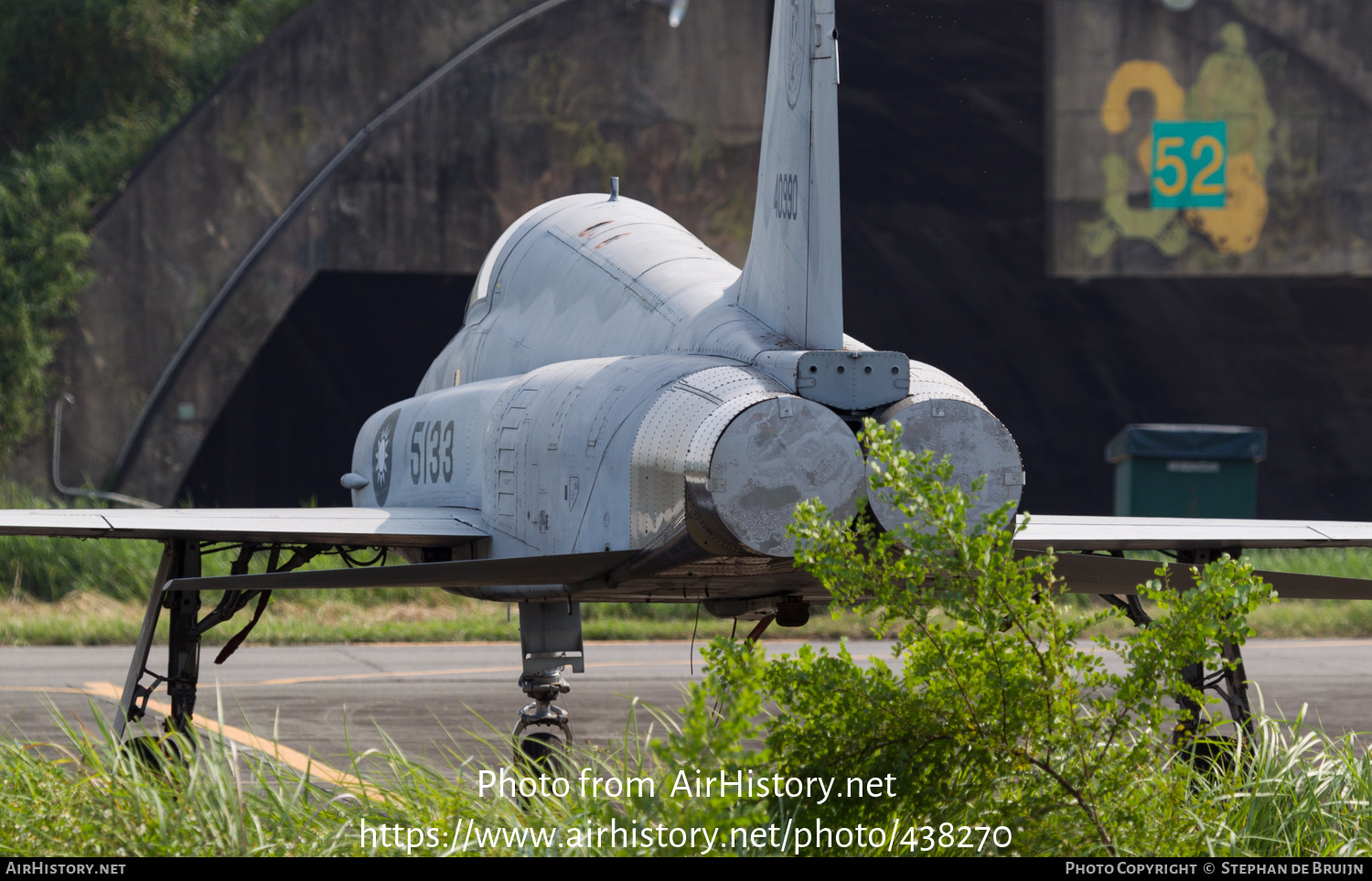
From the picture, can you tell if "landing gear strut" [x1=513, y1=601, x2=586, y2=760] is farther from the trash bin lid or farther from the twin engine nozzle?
the trash bin lid

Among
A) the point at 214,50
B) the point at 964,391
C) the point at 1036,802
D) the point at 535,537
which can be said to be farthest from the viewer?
the point at 214,50

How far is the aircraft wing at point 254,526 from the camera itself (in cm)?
802

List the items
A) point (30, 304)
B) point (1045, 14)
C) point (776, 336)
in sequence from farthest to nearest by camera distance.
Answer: point (1045, 14) < point (30, 304) < point (776, 336)

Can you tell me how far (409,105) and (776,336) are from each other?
15.7m

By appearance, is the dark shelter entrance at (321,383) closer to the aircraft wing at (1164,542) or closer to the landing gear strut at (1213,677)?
the landing gear strut at (1213,677)

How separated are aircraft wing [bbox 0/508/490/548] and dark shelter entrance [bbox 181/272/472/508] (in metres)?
13.3

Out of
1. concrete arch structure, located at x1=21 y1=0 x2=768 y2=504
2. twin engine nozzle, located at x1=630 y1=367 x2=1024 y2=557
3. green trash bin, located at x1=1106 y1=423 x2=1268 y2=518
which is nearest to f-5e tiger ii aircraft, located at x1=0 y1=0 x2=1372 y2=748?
twin engine nozzle, located at x1=630 y1=367 x2=1024 y2=557

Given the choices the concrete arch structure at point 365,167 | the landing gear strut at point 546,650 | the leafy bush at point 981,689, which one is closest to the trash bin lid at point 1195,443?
the concrete arch structure at point 365,167

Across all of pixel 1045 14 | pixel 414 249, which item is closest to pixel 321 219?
pixel 414 249

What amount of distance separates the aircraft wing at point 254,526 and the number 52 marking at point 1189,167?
16656 mm

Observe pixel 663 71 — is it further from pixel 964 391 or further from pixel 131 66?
pixel 964 391

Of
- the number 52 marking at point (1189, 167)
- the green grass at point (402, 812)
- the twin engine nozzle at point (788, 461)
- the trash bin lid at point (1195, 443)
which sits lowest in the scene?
the green grass at point (402, 812)

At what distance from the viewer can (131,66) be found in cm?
2783

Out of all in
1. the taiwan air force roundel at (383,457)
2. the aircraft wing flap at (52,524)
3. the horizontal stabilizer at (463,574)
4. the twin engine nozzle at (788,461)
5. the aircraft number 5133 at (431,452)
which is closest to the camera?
the twin engine nozzle at (788,461)
